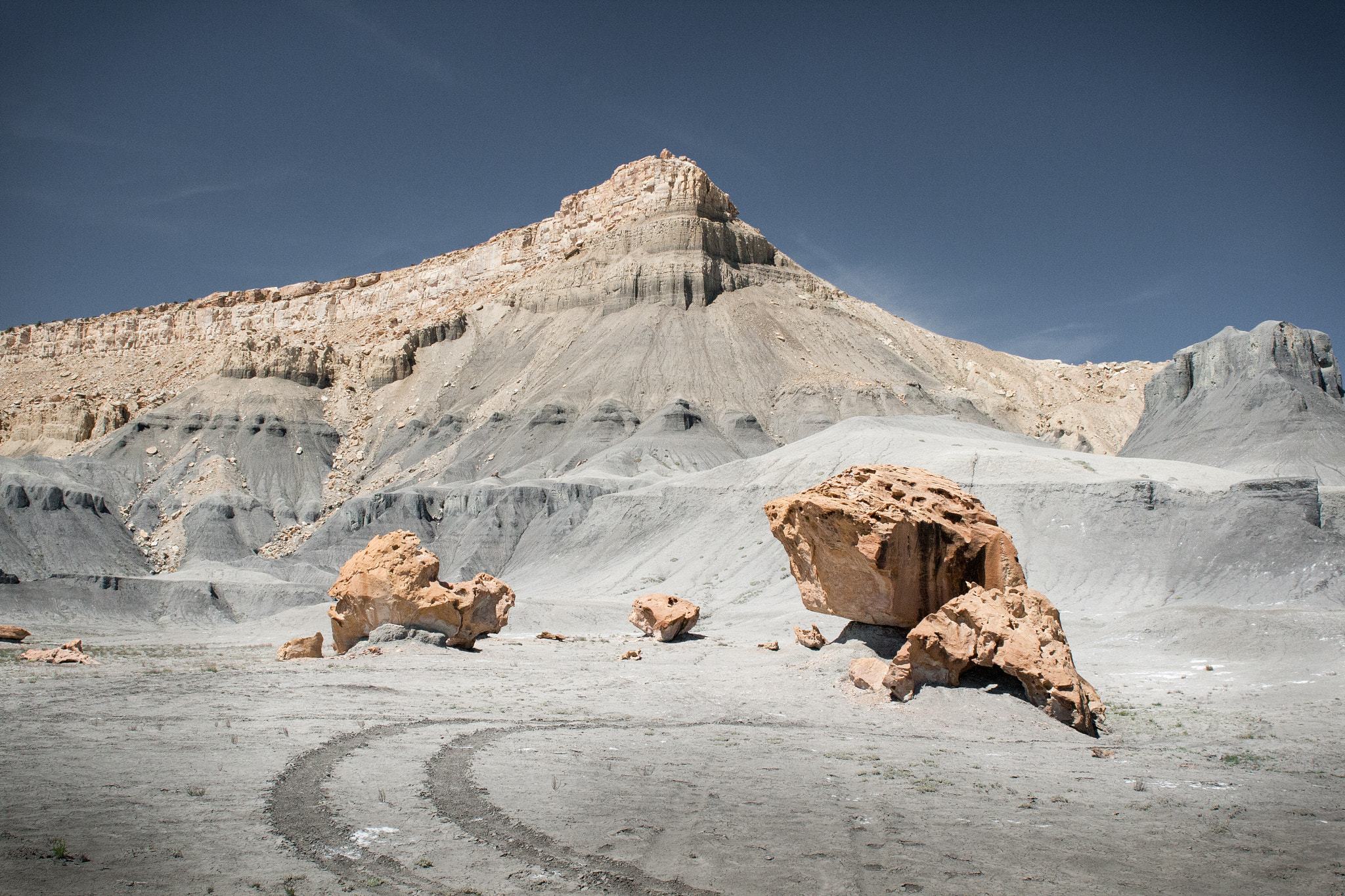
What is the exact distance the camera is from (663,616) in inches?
920

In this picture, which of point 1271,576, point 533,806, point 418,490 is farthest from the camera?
point 418,490

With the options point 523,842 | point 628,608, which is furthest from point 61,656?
point 628,608

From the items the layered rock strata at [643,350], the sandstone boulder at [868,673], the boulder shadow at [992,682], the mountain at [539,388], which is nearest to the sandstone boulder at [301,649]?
the sandstone boulder at [868,673]

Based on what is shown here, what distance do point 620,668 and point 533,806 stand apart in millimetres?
9928

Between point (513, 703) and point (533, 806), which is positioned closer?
point (533, 806)

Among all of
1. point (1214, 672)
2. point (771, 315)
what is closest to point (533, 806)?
point (1214, 672)

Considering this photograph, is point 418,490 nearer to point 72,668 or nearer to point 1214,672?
point 72,668

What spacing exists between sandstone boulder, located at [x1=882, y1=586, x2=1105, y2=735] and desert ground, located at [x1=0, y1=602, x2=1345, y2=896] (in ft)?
1.21

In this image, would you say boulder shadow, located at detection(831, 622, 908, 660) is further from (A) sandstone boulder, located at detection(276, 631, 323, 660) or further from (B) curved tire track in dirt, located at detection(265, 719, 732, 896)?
(A) sandstone boulder, located at detection(276, 631, 323, 660)

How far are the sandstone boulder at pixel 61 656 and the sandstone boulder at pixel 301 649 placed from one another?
11.4 ft

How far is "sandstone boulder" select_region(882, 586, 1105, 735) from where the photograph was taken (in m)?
11.5

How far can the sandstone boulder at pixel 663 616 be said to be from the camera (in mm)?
23188

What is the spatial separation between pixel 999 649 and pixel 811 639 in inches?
265

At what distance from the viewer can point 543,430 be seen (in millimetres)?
64938
